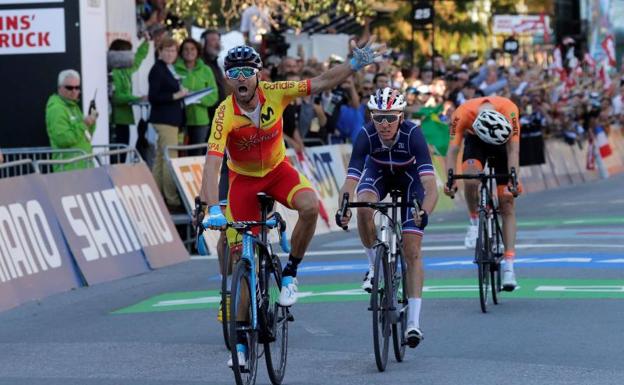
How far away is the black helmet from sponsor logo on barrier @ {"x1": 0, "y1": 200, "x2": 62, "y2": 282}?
16.5ft

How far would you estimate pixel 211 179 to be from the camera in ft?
33.0

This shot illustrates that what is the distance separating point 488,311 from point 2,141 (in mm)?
8646

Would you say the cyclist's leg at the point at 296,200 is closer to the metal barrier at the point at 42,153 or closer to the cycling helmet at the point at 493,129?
the cycling helmet at the point at 493,129

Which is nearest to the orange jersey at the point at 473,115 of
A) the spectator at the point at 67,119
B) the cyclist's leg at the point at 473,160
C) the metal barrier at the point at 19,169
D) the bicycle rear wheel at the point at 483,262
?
the cyclist's leg at the point at 473,160

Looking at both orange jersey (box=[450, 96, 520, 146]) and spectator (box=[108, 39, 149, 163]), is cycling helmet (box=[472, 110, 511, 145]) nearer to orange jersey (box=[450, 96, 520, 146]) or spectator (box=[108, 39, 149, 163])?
orange jersey (box=[450, 96, 520, 146])

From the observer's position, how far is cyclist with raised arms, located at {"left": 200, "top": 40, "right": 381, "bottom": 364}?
10305 mm

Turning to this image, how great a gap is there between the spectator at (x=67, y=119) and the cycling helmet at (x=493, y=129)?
5053 millimetres

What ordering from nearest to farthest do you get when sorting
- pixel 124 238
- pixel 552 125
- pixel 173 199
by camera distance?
pixel 124 238 → pixel 173 199 → pixel 552 125

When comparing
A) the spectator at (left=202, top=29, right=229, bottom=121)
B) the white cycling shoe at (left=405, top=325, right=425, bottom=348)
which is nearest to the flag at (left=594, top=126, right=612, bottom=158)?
the spectator at (left=202, top=29, right=229, bottom=121)

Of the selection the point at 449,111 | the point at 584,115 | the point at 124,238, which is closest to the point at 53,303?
the point at 124,238

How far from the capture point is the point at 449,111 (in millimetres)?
27688

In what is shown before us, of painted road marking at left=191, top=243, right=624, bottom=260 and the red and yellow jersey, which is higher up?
the red and yellow jersey

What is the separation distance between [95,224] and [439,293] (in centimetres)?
391

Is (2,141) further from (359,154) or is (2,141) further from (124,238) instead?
(359,154)
